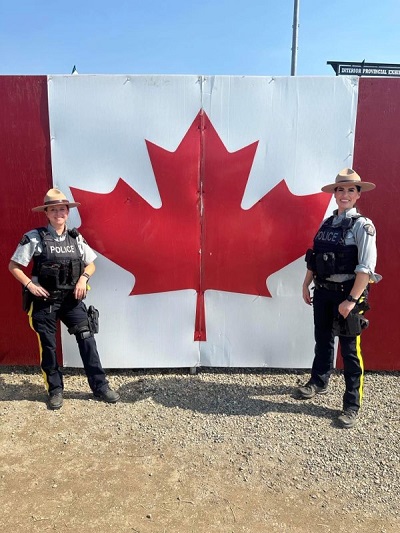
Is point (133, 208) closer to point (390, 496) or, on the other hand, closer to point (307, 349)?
point (307, 349)

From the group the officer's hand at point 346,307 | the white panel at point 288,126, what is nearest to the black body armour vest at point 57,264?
the white panel at point 288,126

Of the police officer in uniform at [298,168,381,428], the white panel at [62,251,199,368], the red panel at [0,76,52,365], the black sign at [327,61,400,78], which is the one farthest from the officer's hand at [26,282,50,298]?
the black sign at [327,61,400,78]

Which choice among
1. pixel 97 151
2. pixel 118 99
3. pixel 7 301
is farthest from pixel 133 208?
pixel 7 301

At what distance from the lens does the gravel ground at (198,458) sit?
197 cm

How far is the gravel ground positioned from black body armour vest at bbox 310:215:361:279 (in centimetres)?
105

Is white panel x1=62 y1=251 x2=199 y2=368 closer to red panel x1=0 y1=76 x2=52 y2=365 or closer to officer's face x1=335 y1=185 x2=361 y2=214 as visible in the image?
red panel x1=0 y1=76 x2=52 y2=365

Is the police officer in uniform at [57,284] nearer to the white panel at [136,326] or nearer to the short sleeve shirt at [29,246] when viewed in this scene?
the short sleeve shirt at [29,246]

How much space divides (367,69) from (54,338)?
8.76 meters

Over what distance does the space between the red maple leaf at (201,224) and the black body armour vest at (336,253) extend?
59cm

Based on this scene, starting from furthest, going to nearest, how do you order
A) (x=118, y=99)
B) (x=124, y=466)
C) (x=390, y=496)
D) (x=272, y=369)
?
(x=272, y=369)
(x=118, y=99)
(x=124, y=466)
(x=390, y=496)

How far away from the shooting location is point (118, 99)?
3.09 meters

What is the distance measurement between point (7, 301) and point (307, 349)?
2549 mm

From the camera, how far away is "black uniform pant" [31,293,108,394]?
2846mm

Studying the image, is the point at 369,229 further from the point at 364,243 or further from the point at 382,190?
the point at 382,190
